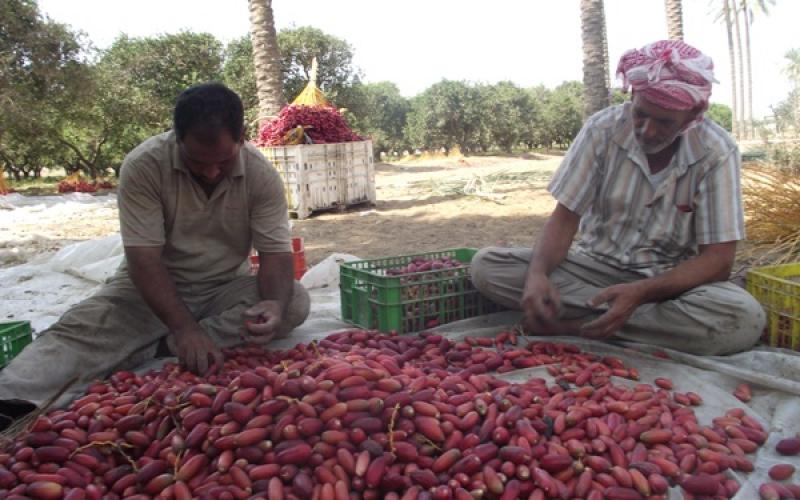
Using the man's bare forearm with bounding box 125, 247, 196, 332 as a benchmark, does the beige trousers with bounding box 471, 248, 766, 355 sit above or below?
below

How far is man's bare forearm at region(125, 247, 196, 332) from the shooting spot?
120 inches

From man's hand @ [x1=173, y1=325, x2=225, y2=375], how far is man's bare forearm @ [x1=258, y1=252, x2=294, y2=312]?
463 millimetres

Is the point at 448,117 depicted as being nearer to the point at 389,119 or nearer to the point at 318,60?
the point at 389,119

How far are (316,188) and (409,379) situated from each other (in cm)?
795

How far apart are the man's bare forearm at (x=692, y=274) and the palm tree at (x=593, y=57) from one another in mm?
7155

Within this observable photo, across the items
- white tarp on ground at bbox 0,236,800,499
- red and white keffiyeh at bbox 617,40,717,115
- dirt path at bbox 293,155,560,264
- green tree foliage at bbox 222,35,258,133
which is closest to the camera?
white tarp on ground at bbox 0,236,800,499

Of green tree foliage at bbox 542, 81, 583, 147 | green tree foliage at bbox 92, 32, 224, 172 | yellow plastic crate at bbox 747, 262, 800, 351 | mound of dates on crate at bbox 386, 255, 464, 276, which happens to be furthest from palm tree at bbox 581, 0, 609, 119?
green tree foliage at bbox 542, 81, 583, 147

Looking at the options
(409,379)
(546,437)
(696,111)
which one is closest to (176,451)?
→ (409,379)

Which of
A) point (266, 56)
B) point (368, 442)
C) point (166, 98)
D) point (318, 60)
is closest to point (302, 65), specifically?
point (318, 60)

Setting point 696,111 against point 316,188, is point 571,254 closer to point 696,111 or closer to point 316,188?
point 696,111

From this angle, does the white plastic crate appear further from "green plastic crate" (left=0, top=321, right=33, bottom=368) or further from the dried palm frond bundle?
"green plastic crate" (left=0, top=321, right=33, bottom=368)

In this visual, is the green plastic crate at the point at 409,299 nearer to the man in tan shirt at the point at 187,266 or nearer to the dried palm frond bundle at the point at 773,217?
the man in tan shirt at the point at 187,266

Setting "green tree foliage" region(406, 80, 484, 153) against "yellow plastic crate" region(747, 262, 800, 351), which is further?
"green tree foliage" region(406, 80, 484, 153)

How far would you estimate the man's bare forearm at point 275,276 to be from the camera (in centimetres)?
337
